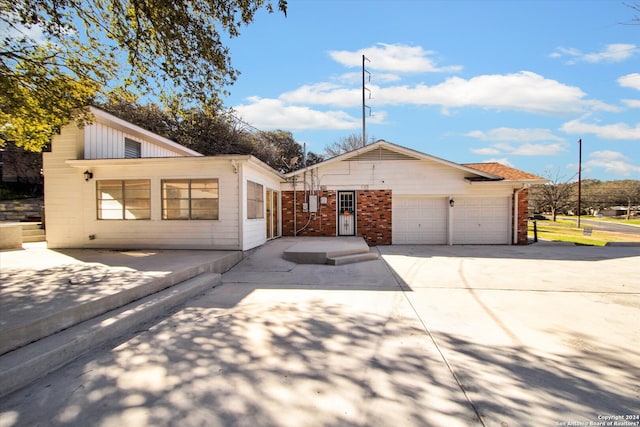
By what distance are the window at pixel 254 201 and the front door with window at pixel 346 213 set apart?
393cm

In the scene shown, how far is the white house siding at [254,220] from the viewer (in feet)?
28.4

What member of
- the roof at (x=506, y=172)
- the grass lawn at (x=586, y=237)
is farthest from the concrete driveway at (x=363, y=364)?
the grass lawn at (x=586, y=237)

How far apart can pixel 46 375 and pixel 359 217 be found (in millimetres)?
11272

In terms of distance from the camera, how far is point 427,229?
1327 centimetres

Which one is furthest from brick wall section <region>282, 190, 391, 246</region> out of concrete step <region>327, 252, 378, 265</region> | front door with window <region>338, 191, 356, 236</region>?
concrete step <region>327, 252, 378, 265</region>

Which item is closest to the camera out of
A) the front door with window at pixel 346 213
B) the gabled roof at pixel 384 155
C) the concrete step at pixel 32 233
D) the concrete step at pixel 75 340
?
the concrete step at pixel 75 340

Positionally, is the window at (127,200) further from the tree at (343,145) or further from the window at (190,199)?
the tree at (343,145)

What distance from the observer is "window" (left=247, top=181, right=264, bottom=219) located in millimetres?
9227

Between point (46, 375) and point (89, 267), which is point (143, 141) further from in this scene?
point (46, 375)

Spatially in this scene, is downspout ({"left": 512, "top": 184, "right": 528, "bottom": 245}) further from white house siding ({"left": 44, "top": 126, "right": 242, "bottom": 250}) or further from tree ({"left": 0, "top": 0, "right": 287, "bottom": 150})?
tree ({"left": 0, "top": 0, "right": 287, "bottom": 150})

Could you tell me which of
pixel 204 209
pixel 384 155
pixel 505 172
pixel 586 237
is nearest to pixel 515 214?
pixel 505 172

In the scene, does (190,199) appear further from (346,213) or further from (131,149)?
(346,213)

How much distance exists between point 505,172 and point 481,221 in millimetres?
2692

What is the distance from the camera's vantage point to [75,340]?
3.21 meters
